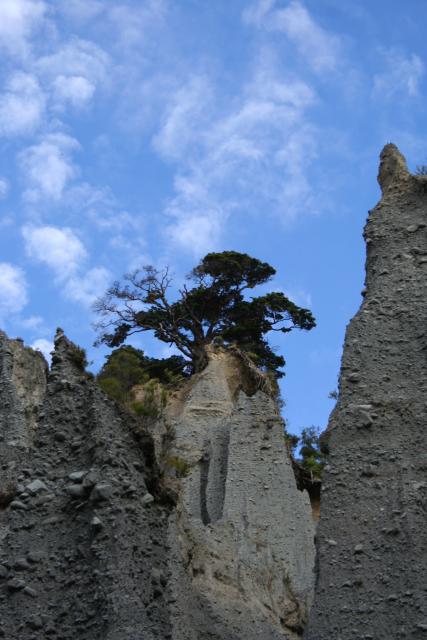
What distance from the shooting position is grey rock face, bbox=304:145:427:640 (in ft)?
31.4

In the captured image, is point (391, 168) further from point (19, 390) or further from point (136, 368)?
point (136, 368)

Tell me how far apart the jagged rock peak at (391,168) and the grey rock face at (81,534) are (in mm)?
6747

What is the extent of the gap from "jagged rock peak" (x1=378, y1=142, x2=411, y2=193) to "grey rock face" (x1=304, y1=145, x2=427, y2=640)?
3.73 ft

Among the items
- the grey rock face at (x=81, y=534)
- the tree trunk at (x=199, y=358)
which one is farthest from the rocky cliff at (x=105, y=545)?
the tree trunk at (x=199, y=358)

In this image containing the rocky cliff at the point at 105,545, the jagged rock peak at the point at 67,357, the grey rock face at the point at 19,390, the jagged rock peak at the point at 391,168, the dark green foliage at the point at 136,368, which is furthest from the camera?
the dark green foliage at the point at 136,368

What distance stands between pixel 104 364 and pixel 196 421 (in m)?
7.84

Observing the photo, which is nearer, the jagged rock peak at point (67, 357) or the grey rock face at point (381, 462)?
the grey rock face at point (381, 462)

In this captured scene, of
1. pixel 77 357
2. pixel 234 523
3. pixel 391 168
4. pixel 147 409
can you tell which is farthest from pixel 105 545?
pixel 147 409

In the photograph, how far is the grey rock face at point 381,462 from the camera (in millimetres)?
9586

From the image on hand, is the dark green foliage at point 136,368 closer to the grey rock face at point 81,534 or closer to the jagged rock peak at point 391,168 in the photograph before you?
the jagged rock peak at point 391,168

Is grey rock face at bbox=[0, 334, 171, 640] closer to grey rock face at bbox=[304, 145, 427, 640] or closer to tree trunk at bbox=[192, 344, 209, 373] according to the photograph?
grey rock face at bbox=[304, 145, 427, 640]

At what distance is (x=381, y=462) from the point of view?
1090 centimetres

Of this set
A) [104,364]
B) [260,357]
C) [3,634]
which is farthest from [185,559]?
[260,357]

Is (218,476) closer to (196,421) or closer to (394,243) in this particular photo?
(196,421)
